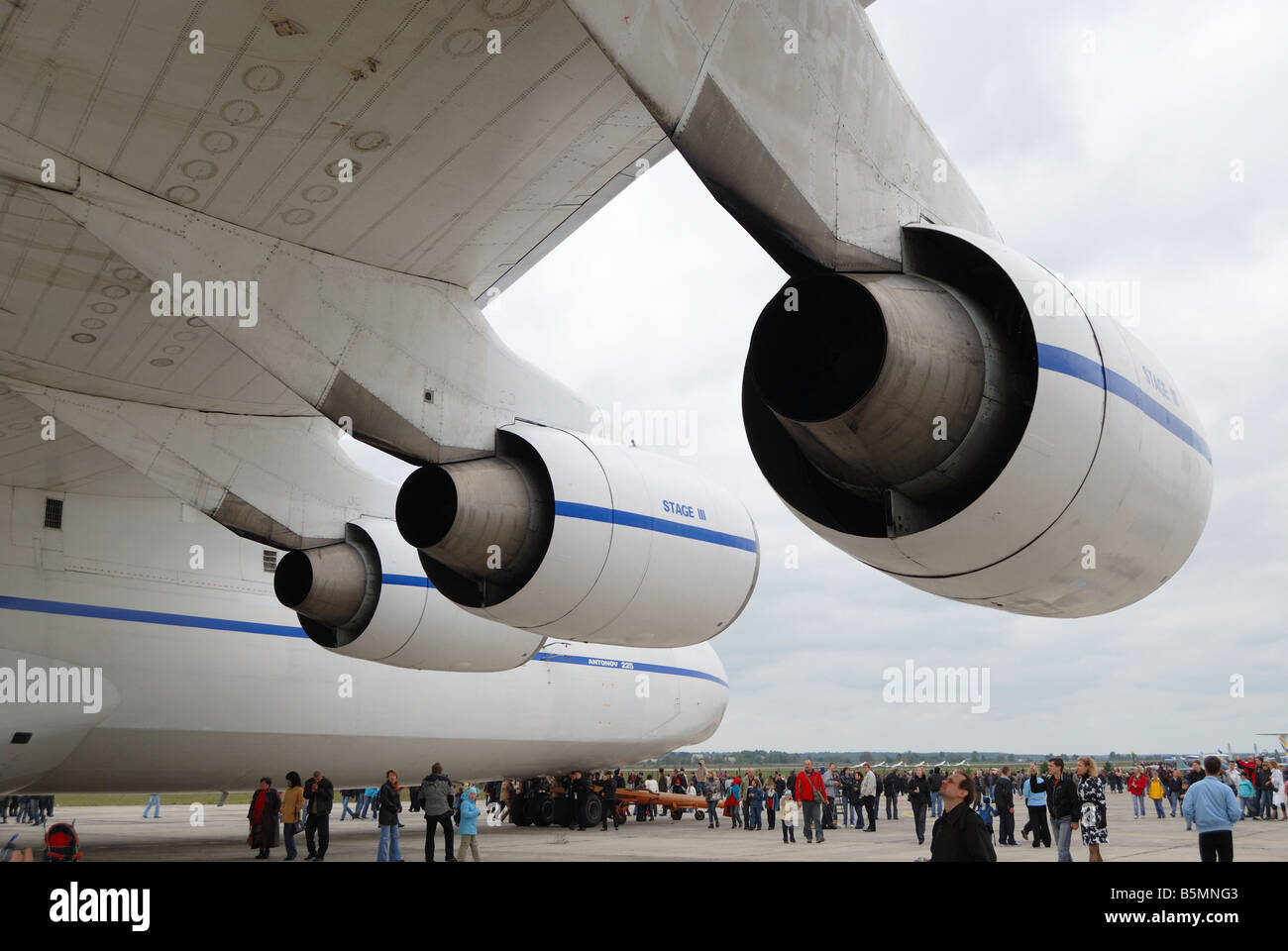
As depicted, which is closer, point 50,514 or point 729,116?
point 729,116

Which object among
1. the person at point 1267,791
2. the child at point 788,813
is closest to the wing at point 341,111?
the child at point 788,813

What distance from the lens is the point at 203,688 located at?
10906mm

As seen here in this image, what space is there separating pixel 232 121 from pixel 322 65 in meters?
0.70

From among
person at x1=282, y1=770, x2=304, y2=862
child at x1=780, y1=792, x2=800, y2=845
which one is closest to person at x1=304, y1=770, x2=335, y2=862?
person at x1=282, y1=770, x2=304, y2=862

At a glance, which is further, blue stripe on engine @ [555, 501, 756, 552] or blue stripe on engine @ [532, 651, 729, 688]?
blue stripe on engine @ [532, 651, 729, 688]

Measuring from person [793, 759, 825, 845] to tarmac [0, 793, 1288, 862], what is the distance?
337mm

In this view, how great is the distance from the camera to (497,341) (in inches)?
299

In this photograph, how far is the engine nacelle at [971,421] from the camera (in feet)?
13.9

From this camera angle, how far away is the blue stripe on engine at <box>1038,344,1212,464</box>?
4230 millimetres

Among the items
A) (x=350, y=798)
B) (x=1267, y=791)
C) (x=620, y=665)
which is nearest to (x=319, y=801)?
(x=620, y=665)

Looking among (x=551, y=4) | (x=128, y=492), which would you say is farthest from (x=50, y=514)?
(x=551, y=4)
